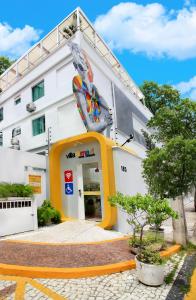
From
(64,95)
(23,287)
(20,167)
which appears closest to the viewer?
(23,287)

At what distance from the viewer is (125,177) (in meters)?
10.7

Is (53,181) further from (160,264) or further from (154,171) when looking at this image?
(160,264)

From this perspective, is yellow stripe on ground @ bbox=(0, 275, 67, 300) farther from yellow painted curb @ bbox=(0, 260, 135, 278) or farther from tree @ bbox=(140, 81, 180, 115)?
tree @ bbox=(140, 81, 180, 115)

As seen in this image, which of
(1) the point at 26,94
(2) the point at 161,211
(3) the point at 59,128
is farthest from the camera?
(1) the point at 26,94

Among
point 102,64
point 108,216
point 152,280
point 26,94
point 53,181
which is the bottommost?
point 152,280

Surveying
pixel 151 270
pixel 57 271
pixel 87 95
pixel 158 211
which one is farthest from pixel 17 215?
pixel 87 95

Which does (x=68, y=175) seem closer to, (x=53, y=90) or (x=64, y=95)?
(x=64, y=95)

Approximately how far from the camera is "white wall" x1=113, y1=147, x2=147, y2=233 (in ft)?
32.1

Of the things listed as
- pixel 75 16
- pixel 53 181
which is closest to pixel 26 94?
pixel 75 16

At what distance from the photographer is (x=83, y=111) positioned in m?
11.3

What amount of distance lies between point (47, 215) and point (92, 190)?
2.27m

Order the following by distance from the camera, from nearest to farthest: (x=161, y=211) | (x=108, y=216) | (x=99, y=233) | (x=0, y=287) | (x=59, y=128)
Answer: (x=0, y=287), (x=161, y=211), (x=99, y=233), (x=108, y=216), (x=59, y=128)

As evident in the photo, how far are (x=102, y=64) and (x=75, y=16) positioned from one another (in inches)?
119

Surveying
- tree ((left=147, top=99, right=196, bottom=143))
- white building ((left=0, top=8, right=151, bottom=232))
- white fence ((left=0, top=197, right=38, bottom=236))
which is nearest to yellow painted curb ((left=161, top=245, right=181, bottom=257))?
tree ((left=147, top=99, right=196, bottom=143))
